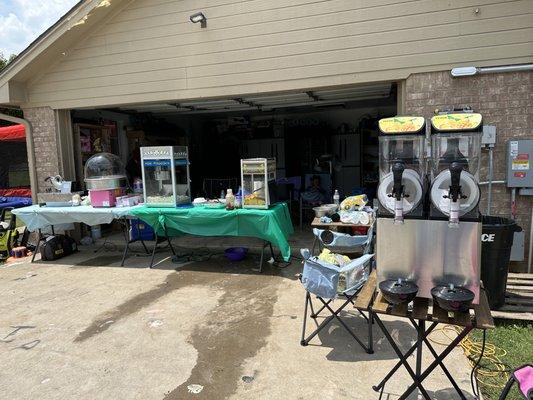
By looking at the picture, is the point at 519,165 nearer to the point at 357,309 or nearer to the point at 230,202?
the point at 357,309

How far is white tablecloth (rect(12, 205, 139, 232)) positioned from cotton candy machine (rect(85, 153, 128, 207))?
193mm

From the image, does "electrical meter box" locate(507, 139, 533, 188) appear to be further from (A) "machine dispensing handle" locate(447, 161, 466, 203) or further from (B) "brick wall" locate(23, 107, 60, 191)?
(B) "brick wall" locate(23, 107, 60, 191)

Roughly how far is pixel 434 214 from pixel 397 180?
30 cm

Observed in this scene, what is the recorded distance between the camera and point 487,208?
473 centimetres

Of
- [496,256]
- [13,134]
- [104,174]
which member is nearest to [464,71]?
[496,256]

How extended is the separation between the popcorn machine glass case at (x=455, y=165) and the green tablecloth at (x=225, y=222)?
290 centimetres

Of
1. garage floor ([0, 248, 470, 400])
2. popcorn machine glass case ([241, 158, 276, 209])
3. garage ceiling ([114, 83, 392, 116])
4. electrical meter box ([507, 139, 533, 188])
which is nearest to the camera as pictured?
garage floor ([0, 248, 470, 400])

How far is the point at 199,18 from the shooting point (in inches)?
225

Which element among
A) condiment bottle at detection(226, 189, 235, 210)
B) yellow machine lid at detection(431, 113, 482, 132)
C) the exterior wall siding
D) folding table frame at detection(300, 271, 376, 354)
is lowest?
folding table frame at detection(300, 271, 376, 354)

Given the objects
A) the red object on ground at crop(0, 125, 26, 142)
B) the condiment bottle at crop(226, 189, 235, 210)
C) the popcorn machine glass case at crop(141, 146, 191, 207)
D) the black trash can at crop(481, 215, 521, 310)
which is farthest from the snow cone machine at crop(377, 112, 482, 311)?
the red object on ground at crop(0, 125, 26, 142)

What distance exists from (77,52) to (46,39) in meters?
0.48

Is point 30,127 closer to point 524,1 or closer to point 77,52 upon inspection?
point 77,52

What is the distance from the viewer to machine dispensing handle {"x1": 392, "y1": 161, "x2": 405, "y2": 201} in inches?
82.7

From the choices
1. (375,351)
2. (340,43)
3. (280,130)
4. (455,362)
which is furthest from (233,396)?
(280,130)
